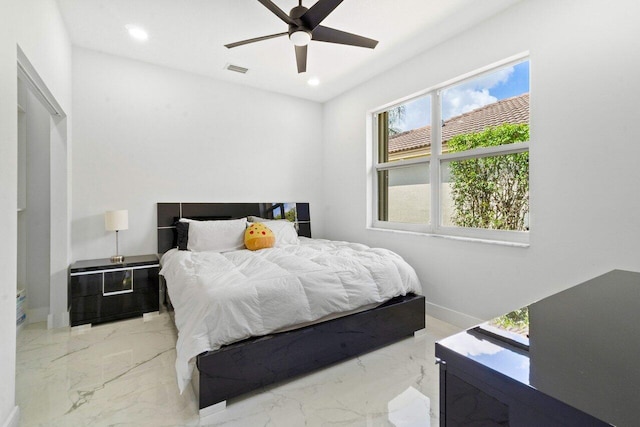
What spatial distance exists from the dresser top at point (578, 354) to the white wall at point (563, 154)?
141cm

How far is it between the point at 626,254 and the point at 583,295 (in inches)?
51.6

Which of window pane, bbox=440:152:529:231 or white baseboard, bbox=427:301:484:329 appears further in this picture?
white baseboard, bbox=427:301:484:329

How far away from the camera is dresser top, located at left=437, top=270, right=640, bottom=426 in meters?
0.47

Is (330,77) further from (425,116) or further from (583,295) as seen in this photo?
(583,295)

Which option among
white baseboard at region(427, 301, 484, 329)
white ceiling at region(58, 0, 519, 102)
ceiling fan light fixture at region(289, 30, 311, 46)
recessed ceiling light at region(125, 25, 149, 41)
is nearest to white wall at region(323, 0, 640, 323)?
white baseboard at region(427, 301, 484, 329)

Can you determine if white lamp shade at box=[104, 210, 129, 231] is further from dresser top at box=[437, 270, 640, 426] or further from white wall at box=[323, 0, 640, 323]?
dresser top at box=[437, 270, 640, 426]

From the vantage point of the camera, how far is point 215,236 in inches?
131

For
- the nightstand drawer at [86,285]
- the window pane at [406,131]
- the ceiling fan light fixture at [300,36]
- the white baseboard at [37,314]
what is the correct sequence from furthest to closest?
the window pane at [406,131] < the white baseboard at [37,314] < the nightstand drawer at [86,285] < the ceiling fan light fixture at [300,36]

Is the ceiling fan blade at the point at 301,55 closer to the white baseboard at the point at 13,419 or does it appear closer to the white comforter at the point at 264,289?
the white comforter at the point at 264,289

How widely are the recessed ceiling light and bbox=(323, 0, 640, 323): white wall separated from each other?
277 centimetres

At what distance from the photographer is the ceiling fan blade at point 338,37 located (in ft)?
7.61

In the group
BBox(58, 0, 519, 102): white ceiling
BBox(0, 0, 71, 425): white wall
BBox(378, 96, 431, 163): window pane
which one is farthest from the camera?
BBox(378, 96, 431, 163): window pane

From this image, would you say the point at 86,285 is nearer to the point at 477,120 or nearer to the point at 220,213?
the point at 220,213

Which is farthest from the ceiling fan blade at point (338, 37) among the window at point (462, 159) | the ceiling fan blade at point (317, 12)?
the window at point (462, 159)
